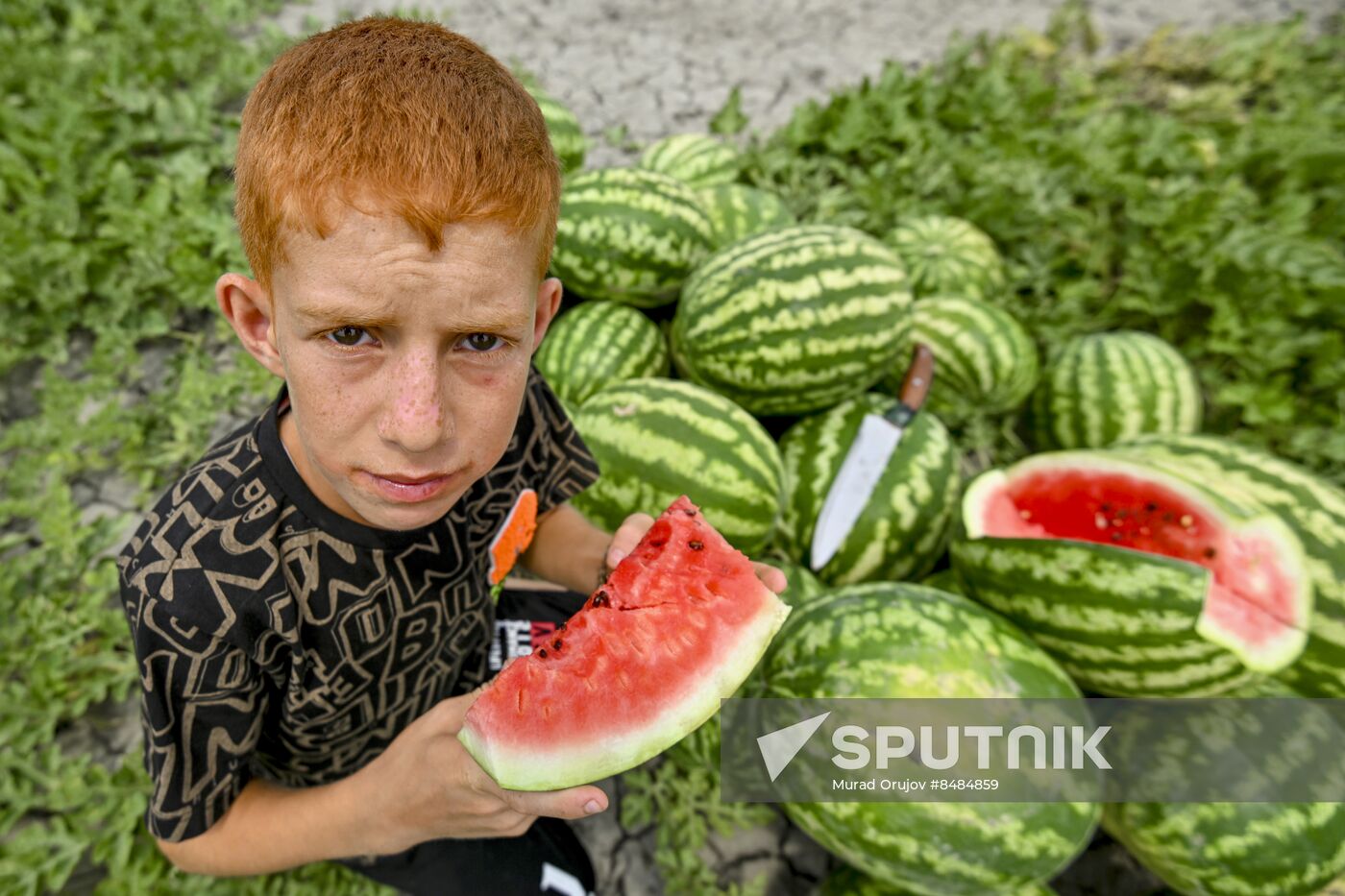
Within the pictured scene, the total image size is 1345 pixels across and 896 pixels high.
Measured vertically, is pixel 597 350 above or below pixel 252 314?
below

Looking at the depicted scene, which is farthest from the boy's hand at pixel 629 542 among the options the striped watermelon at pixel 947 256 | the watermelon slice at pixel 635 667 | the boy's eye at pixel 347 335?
the striped watermelon at pixel 947 256

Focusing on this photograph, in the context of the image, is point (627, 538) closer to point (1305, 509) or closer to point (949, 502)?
point (949, 502)

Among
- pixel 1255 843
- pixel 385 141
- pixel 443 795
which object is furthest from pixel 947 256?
pixel 443 795

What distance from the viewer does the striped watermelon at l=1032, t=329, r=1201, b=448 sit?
245cm

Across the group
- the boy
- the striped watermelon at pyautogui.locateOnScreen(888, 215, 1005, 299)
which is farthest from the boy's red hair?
the striped watermelon at pyautogui.locateOnScreen(888, 215, 1005, 299)

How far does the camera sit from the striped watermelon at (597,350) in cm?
228

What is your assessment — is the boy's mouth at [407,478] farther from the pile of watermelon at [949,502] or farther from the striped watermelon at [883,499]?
the striped watermelon at [883,499]

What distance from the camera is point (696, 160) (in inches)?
124

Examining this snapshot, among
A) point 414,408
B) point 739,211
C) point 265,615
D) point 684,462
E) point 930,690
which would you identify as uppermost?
point 414,408

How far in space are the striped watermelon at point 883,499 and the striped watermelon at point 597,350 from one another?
588 millimetres

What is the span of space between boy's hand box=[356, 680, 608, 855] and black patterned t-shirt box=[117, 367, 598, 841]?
0.21m

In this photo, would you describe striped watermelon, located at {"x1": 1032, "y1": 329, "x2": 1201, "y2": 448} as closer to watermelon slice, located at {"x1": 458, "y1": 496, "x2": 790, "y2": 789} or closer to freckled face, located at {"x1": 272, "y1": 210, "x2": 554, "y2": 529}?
watermelon slice, located at {"x1": 458, "y1": 496, "x2": 790, "y2": 789}

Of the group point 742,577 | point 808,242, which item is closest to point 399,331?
point 742,577

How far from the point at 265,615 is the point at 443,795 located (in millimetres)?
390
